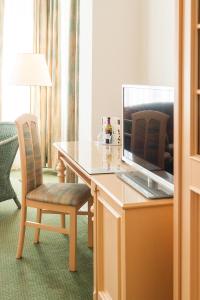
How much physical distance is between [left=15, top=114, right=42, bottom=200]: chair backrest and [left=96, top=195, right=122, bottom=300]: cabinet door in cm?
89

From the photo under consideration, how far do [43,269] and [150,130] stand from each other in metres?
1.31

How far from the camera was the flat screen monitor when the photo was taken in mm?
1954

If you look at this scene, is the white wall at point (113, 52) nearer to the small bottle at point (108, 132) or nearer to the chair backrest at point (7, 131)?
the small bottle at point (108, 132)

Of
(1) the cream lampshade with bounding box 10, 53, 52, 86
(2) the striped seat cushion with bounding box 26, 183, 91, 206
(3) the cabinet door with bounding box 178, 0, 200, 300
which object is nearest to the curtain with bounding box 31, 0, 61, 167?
(1) the cream lampshade with bounding box 10, 53, 52, 86

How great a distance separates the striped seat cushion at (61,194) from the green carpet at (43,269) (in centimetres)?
43

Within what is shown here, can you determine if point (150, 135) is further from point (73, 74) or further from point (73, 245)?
point (73, 74)

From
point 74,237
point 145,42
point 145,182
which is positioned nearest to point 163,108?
point 145,182

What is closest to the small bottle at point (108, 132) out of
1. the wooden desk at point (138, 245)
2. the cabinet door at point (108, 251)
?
the cabinet door at point (108, 251)

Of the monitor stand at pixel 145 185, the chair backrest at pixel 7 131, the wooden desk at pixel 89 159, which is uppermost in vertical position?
the chair backrest at pixel 7 131

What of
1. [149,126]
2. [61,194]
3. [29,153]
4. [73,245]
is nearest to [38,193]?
[61,194]

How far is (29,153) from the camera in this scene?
3.09 metres

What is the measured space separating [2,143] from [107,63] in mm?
1144

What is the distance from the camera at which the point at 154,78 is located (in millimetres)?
3506

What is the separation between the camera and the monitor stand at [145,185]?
200 centimetres
